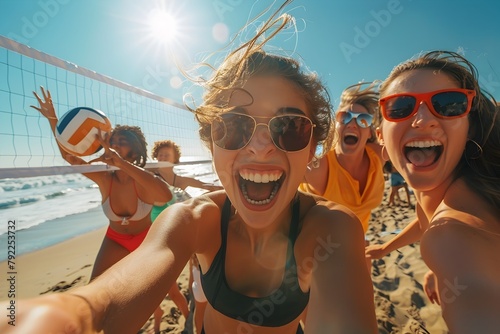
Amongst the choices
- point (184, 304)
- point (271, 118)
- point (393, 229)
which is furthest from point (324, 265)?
point (393, 229)

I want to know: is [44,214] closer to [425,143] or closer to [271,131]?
[271,131]

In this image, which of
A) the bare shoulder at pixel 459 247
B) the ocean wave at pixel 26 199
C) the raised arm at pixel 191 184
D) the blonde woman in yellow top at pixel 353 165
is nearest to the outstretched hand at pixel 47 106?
the raised arm at pixel 191 184

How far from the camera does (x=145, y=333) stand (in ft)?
10.2

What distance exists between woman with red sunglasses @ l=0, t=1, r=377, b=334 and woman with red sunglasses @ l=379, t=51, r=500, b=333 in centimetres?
36

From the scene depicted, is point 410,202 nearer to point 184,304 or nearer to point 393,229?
point 393,229

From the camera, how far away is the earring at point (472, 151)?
1.60m

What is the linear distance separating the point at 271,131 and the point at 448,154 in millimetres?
1095

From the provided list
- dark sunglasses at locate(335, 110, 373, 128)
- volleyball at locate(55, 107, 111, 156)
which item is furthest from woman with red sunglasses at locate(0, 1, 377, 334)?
volleyball at locate(55, 107, 111, 156)

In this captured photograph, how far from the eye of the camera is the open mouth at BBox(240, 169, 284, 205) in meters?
1.50

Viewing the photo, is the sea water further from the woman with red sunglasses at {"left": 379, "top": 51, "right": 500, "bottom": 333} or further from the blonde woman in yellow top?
the woman with red sunglasses at {"left": 379, "top": 51, "right": 500, "bottom": 333}

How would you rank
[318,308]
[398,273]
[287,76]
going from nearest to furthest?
[318,308], [287,76], [398,273]

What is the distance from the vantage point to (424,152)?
1706mm

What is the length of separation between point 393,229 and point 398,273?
2.73 metres

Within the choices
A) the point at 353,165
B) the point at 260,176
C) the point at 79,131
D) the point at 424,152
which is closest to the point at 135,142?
the point at 79,131
